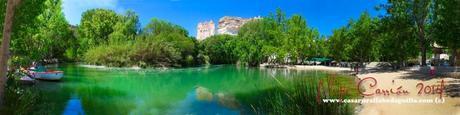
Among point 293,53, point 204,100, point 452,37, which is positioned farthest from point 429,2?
point 293,53

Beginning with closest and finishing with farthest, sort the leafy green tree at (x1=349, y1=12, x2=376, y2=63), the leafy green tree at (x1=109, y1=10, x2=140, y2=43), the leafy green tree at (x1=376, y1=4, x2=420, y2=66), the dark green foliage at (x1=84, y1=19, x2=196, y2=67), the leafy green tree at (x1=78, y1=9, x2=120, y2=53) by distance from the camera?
the leafy green tree at (x1=376, y1=4, x2=420, y2=66), the leafy green tree at (x1=349, y1=12, x2=376, y2=63), the dark green foliage at (x1=84, y1=19, x2=196, y2=67), the leafy green tree at (x1=109, y1=10, x2=140, y2=43), the leafy green tree at (x1=78, y1=9, x2=120, y2=53)

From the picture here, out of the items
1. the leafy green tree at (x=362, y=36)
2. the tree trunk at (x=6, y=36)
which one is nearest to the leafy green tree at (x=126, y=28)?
the leafy green tree at (x=362, y=36)

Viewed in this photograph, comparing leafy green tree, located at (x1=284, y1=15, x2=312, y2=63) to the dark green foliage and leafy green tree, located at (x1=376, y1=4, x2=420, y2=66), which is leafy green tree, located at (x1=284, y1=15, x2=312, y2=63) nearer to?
the dark green foliage

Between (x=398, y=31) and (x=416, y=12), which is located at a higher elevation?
(x=416, y=12)

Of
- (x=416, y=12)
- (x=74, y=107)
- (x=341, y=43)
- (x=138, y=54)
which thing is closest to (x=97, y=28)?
(x=138, y=54)

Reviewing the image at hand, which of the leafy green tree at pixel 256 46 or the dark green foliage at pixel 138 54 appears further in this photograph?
the leafy green tree at pixel 256 46

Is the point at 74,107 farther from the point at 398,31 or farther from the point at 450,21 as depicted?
the point at 398,31

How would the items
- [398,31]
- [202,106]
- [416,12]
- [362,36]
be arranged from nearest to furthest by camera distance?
[202,106], [416,12], [398,31], [362,36]

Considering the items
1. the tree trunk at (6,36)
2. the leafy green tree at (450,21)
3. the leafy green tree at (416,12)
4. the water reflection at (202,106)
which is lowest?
the water reflection at (202,106)

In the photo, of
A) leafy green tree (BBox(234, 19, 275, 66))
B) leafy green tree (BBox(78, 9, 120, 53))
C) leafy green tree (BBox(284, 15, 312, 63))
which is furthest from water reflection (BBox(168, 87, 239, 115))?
leafy green tree (BBox(78, 9, 120, 53))

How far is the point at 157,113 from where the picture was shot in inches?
728

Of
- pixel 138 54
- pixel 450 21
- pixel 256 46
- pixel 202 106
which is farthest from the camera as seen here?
pixel 256 46

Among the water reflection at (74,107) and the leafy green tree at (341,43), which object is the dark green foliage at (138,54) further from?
the water reflection at (74,107)

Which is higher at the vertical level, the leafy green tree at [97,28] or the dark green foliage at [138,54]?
the leafy green tree at [97,28]
